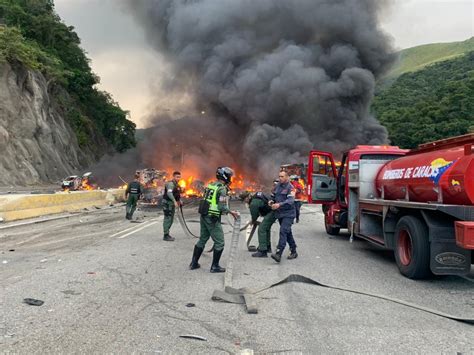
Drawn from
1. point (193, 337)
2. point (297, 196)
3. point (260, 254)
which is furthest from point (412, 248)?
point (297, 196)

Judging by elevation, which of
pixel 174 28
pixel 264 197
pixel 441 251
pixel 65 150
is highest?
pixel 174 28

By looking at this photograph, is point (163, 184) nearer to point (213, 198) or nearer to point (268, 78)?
point (268, 78)

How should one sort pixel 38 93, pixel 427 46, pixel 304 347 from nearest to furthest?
pixel 304 347 < pixel 38 93 < pixel 427 46

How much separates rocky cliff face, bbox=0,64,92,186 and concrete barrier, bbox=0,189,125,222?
11141mm

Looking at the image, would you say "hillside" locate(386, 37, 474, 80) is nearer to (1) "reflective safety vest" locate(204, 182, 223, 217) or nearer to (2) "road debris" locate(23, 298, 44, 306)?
(1) "reflective safety vest" locate(204, 182, 223, 217)

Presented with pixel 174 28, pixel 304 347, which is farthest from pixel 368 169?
pixel 174 28

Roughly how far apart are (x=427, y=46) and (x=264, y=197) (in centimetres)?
20391

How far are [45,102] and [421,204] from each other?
36.7 metres

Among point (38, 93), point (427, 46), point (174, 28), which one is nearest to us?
point (38, 93)

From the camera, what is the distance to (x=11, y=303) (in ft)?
15.1

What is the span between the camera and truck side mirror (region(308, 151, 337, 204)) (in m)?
10.8

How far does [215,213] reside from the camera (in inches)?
255

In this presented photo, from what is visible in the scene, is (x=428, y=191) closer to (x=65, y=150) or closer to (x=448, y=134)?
(x=65, y=150)

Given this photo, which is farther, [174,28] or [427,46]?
[427,46]
